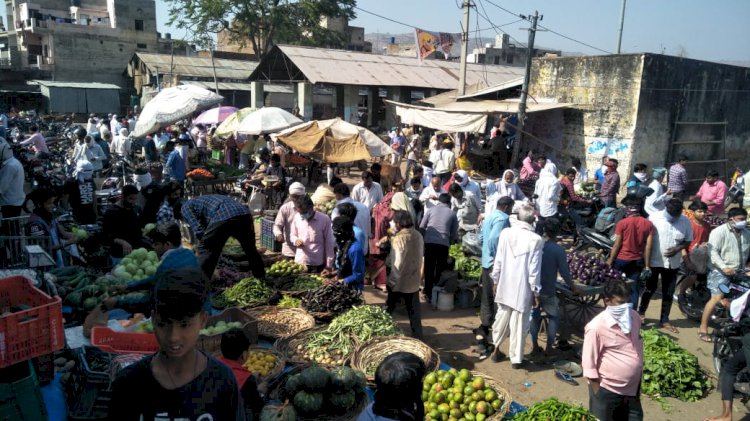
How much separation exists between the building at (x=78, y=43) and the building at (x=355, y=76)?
20.7m

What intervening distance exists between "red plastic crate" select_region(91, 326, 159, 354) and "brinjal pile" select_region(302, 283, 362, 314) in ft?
7.09

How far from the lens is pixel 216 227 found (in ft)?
19.9

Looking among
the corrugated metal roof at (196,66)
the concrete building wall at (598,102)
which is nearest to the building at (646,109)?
the concrete building wall at (598,102)

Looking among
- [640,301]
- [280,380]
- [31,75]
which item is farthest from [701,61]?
[31,75]

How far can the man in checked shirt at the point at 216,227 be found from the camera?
Answer: 6.09 m

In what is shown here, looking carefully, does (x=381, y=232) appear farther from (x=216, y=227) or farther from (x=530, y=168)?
(x=530, y=168)

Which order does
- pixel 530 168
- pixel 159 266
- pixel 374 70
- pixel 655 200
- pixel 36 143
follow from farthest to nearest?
pixel 374 70, pixel 36 143, pixel 530 168, pixel 655 200, pixel 159 266

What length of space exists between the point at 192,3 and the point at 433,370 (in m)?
34.8

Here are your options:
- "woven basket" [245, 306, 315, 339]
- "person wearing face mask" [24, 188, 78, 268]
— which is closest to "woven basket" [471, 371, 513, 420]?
"woven basket" [245, 306, 315, 339]

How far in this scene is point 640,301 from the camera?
302 inches

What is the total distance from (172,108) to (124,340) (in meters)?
10.4

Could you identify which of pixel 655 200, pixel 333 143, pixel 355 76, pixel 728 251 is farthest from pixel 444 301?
pixel 355 76

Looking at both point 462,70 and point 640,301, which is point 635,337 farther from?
point 462,70

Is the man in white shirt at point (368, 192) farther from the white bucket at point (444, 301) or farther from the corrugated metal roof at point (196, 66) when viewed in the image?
the corrugated metal roof at point (196, 66)
